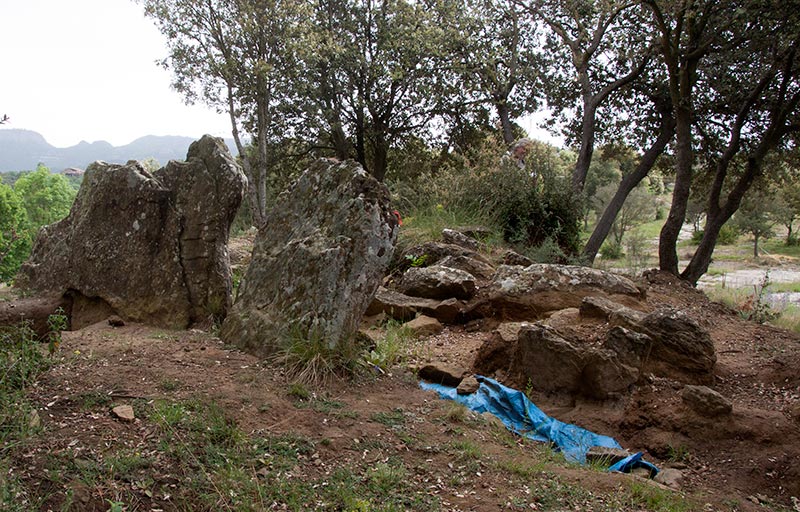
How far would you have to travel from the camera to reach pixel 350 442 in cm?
360

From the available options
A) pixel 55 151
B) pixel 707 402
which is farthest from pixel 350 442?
pixel 55 151

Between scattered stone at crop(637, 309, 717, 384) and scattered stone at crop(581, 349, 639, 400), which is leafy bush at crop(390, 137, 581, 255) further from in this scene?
scattered stone at crop(581, 349, 639, 400)

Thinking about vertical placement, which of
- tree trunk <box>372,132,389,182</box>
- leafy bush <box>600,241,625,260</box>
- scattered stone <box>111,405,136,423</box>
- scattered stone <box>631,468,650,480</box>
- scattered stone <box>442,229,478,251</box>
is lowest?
leafy bush <box>600,241,625,260</box>

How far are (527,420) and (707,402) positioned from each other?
1.41m

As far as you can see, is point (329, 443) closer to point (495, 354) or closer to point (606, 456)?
point (606, 456)

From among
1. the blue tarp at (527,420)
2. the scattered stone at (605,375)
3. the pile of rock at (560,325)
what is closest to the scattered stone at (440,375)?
→ the blue tarp at (527,420)

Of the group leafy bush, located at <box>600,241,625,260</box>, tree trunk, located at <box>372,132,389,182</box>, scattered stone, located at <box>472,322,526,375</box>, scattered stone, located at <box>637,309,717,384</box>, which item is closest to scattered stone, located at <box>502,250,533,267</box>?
scattered stone, located at <box>472,322,526,375</box>

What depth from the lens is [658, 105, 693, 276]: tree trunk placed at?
12.1 metres

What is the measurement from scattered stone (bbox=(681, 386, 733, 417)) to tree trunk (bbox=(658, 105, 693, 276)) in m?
7.78

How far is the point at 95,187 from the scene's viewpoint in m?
6.45

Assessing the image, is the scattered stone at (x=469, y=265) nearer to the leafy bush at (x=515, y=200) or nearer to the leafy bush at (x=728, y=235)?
the leafy bush at (x=515, y=200)

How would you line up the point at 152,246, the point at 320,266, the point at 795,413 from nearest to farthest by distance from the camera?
the point at 795,413 < the point at 320,266 < the point at 152,246

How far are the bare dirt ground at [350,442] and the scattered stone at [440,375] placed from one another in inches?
12.1

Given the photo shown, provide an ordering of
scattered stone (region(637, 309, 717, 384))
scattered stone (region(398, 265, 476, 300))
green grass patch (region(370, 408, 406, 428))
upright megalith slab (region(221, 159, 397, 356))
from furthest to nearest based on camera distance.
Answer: scattered stone (region(398, 265, 476, 300)) → scattered stone (region(637, 309, 717, 384)) → upright megalith slab (region(221, 159, 397, 356)) → green grass patch (region(370, 408, 406, 428))
